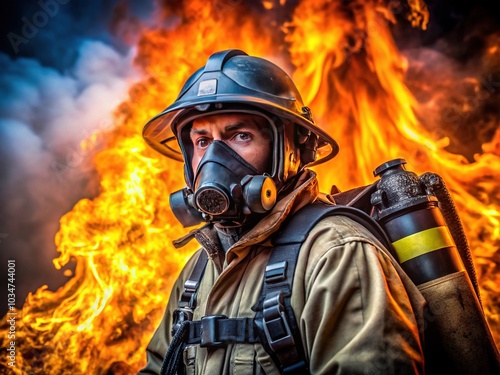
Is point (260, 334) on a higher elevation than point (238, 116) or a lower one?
lower

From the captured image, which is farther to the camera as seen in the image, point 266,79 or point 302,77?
point 302,77

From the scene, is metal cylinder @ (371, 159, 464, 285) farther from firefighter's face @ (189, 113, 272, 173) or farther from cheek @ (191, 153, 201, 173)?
cheek @ (191, 153, 201, 173)

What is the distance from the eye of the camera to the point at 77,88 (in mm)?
5836

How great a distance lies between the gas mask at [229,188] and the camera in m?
2.27

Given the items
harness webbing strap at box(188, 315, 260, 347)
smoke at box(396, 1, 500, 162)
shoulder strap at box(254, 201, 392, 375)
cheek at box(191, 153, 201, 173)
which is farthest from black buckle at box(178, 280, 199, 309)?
smoke at box(396, 1, 500, 162)

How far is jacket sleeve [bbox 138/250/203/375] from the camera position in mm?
2816

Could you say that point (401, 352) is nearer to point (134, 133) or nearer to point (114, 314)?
point (114, 314)

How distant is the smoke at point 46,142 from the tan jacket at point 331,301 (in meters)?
3.71

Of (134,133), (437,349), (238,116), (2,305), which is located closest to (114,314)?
(2,305)

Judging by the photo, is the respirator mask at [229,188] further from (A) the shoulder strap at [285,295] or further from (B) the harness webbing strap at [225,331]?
(B) the harness webbing strap at [225,331]

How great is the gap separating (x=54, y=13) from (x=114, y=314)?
14.2 ft

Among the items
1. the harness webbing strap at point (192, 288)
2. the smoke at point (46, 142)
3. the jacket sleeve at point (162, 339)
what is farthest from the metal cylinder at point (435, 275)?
the smoke at point (46, 142)

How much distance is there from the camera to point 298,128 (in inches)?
110

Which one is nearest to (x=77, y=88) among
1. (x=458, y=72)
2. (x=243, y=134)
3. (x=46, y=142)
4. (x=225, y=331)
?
(x=46, y=142)
